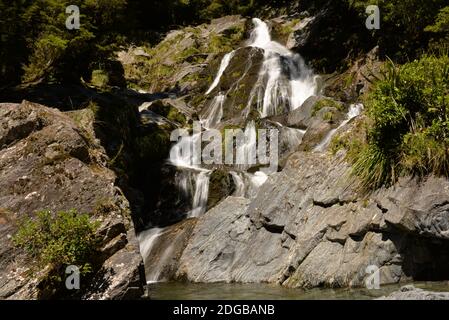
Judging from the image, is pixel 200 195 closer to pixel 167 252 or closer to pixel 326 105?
pixel 167 252

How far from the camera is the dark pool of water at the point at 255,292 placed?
31.9 ft

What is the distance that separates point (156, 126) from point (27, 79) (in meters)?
5.80

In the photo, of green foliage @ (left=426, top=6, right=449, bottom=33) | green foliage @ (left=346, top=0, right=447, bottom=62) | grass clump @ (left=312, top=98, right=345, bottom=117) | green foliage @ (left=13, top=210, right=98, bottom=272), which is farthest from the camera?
grass clump @ (left=312, top=98, right=345, bottom=117)

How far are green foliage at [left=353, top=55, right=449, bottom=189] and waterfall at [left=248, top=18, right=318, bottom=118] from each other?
14.0m

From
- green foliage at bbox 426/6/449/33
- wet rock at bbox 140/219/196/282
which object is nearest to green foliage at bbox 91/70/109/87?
wet rock at bbox 140/219/196/282

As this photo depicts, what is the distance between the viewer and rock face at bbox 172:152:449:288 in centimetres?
1040

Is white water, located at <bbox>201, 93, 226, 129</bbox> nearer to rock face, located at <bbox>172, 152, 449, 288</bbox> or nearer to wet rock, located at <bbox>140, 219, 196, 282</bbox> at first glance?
wet rock, located at <bbox>140, 219, 196, 282</bbox>

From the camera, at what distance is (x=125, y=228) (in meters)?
10.7

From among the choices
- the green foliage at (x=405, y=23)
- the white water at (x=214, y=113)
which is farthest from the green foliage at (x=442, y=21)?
the white water at (x=214, y=113)

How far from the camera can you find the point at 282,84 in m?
27.4

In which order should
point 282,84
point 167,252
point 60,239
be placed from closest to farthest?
point 60,239, point 167,252, point 282,84

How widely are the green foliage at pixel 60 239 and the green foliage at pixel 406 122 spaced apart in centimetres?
626

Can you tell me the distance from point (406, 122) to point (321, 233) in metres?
3.18

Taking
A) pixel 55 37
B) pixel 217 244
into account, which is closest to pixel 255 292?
pixel 217 244
